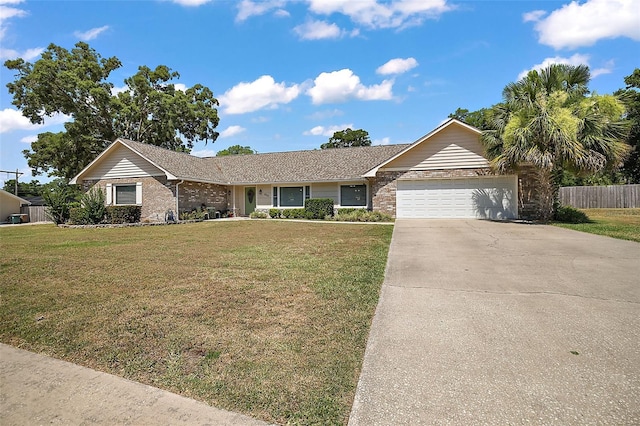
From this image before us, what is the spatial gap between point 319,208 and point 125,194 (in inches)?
486

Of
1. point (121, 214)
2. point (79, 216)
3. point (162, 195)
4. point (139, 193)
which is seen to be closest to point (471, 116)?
point (162, 195)

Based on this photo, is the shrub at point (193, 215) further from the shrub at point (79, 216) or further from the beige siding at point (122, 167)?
the shrub at point (79, 216)

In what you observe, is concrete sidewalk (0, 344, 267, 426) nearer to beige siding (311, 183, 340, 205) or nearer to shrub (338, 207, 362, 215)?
shrub (338, 207, 362, 215)

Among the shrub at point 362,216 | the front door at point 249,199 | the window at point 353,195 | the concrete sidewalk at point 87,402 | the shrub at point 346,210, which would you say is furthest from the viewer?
the front door at point 249,199

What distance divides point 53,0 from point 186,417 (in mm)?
11502

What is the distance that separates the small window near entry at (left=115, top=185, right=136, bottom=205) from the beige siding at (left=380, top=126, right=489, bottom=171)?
1653 cm

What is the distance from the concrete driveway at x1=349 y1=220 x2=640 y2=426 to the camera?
2.22 metres

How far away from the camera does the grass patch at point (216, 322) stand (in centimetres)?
250

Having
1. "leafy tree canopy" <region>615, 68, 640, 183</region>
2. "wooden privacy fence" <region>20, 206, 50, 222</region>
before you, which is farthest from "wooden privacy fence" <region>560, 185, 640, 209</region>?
"wooden privacy fence" <region>20, 206, 50, 222</region>

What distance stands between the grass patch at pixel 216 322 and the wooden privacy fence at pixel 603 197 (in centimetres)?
2554

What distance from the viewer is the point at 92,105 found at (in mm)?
29188

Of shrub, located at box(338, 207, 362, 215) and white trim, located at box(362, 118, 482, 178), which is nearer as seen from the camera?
white trim, located at box(362, 118, 482, 178)

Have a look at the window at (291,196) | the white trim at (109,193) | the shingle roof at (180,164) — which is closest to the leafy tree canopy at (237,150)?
the shingle roof at (180,164)

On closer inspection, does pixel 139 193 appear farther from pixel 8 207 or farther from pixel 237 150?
pixel 237 150
